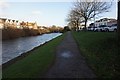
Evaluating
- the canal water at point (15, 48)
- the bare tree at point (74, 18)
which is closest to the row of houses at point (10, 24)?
the bare tree at point (74, 18)

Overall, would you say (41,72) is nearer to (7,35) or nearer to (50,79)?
(50,79)

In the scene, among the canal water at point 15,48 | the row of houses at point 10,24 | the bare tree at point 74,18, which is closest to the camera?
the canal water at point 15,48

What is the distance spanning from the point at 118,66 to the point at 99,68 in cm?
96

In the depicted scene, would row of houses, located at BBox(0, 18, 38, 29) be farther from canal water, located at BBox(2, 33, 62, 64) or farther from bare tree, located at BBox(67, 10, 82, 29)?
A: canal water, located at BBox(2, 33, 62, 64)

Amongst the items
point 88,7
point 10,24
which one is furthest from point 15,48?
point 10,24

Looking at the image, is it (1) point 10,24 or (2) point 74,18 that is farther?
(1) point 10,24

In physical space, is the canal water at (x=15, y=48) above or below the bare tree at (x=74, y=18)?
below

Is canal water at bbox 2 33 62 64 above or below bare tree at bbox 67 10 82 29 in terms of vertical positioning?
below

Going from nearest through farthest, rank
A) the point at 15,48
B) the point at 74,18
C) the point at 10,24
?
the point at 15,48 → the point at 74,18 → the point at 10,24

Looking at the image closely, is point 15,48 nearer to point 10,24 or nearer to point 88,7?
point 88,7

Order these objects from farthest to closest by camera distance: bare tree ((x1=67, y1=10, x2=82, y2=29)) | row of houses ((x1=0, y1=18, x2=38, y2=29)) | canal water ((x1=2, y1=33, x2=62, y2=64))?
row of houses ((x1=0, y1=18, x2=38, y2=29)) → bare tree ((x1=67, y1=10, x2=82, y2=29)) → canal water ((x1=2, y1=33, x2=62, y2=64))

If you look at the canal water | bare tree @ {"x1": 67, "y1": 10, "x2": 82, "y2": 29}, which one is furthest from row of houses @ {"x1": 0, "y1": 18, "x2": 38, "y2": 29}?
the canal water

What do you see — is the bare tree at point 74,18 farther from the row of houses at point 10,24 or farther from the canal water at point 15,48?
the row of houses at point 10,24

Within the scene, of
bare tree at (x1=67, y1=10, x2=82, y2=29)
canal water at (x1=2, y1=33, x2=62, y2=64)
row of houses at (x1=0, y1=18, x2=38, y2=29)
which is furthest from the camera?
row of houses at (x1=0, y1=18, x2=38, y2=29)
